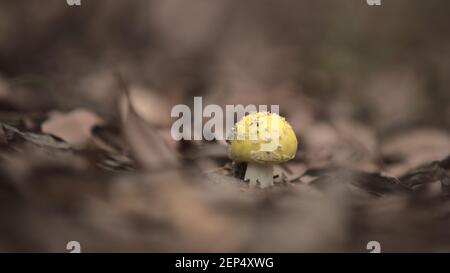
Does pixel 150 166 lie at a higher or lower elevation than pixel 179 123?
lower

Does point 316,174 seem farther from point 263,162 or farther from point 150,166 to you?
point 150,166

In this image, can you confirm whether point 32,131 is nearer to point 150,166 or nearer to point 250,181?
point 150,166

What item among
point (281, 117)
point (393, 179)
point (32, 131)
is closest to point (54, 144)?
point (32, 131)

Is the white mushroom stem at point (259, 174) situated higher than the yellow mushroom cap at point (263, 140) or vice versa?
the yellow mushroom cap at point (263, 140)

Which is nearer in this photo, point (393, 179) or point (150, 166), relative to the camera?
point (150, 166)
